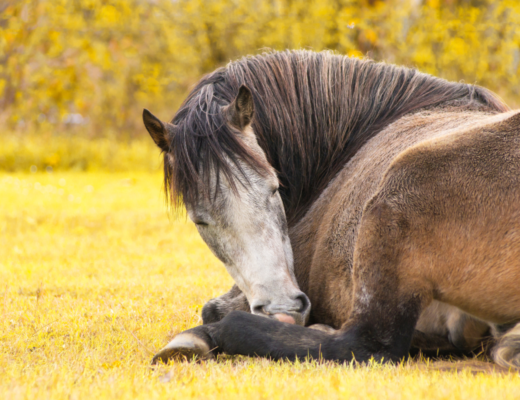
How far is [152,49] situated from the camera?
62.7 feet

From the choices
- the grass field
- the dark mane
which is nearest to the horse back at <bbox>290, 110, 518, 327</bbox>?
the dark mane

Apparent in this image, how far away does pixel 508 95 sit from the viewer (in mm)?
14562

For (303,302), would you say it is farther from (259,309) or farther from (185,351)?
(185,351)

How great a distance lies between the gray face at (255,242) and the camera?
2.88m

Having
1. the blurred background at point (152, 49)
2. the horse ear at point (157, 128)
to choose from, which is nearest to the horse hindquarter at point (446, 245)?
the horse ear at point (157, 128)

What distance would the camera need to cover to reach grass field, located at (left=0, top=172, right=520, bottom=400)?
2.10m

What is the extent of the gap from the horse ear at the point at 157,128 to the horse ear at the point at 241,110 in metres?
0.39

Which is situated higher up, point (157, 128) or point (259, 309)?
point (157, 128)

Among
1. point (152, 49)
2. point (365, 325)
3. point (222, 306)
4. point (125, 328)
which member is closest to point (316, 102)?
point (222, 306)

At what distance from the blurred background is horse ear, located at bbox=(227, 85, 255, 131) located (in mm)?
8552

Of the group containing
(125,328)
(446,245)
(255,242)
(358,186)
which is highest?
(358,186)

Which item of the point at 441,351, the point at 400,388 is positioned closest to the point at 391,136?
the point at 441,351

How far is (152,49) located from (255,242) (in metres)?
17.4

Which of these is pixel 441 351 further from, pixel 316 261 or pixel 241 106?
pixel 241 106
